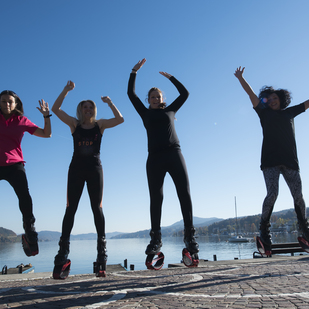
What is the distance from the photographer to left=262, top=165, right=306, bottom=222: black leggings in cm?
466

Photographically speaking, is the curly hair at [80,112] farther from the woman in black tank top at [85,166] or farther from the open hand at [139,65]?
the open hand at [139,65]

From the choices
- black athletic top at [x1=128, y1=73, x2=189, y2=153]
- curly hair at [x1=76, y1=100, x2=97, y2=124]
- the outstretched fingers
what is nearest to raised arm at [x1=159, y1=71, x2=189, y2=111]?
black athletic top at [x1=128, y1=73, x2=189, y2=153]

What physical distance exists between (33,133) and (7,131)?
478 millimetres

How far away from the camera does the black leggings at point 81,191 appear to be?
14.5ft

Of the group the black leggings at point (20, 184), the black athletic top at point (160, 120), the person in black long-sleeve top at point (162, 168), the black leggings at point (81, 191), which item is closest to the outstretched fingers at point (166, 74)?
the black athletic top at point (160, 120)

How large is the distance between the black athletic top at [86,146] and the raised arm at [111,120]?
0.59ft

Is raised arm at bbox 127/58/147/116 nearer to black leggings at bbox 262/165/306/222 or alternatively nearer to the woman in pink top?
the woman in pink top

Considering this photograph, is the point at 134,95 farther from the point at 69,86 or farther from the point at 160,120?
the point at 69,86

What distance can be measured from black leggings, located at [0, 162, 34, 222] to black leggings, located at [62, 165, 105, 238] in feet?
2.11

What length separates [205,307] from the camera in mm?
2139

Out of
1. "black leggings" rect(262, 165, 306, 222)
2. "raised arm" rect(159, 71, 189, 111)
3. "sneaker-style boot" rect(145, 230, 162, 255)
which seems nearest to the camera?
"sneaker-style boot" rect(145, 230, 162, 255)

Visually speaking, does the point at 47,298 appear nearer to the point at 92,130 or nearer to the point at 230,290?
the point at 230,290

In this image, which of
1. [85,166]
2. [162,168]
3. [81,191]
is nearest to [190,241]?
[162,168]

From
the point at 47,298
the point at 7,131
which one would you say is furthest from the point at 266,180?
the point at 7,131
